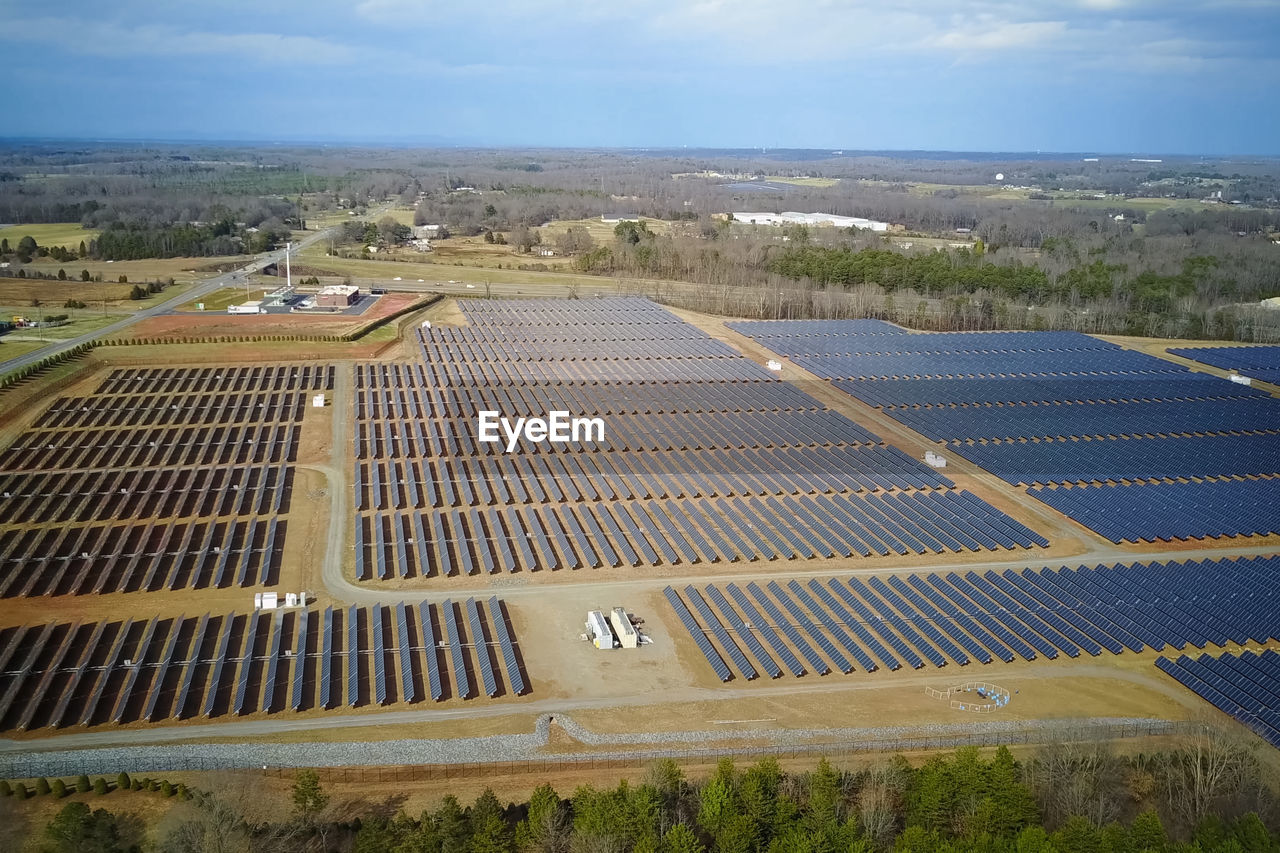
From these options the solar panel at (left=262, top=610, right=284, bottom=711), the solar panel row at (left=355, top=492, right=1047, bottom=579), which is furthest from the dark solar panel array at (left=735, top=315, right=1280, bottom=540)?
the solar panel at (left=262, top=610, right=284, bottom=711)

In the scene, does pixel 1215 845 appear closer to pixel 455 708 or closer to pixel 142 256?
pixel 455 708

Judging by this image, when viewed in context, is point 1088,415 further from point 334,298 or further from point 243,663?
point 334,298

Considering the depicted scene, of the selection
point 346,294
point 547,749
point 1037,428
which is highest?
point 346,294

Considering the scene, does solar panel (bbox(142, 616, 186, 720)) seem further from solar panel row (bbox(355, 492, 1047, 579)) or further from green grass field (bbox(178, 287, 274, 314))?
green grass field (bbox(178, 287, 274, 314))

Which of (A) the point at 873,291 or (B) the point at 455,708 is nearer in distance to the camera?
(B) the point at 455,708

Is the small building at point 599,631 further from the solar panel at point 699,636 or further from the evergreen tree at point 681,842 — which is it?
the evergreen tree at point 681,842

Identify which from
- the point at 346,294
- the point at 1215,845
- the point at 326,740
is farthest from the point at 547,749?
the point at 346,294

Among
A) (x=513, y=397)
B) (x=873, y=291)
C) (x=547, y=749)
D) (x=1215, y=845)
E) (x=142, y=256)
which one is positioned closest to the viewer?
(x=1215, y=845)
